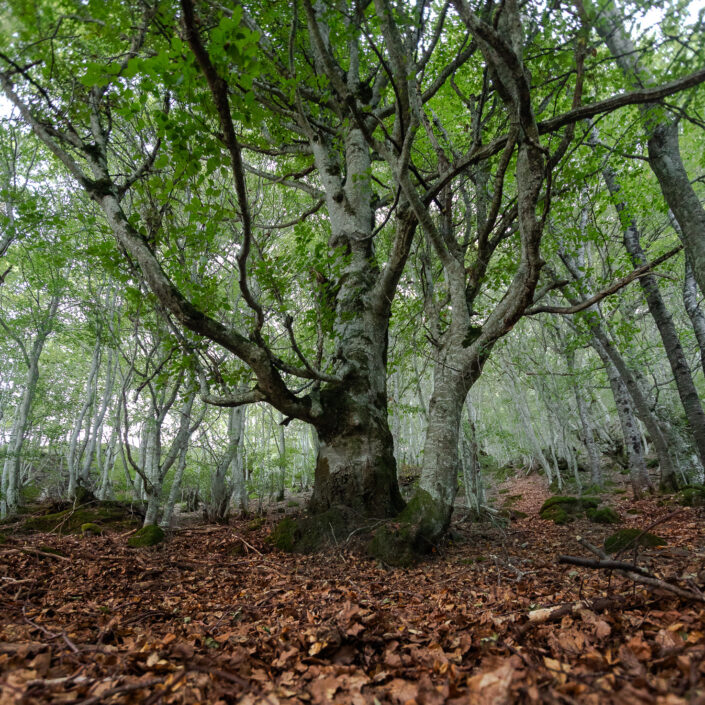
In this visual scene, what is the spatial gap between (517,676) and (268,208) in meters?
11.3

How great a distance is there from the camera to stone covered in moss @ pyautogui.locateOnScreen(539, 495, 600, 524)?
7688 mm

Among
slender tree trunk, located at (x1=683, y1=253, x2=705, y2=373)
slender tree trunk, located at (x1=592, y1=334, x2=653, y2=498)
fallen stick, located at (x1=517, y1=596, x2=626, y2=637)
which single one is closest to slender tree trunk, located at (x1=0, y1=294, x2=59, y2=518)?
fallen stick, located at (x1=517, y1=596, x2=626, y2=637)

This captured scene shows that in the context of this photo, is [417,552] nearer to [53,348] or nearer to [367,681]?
[367,681]

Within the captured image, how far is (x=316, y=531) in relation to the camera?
4.49m

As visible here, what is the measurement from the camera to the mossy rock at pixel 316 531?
4.35 meters

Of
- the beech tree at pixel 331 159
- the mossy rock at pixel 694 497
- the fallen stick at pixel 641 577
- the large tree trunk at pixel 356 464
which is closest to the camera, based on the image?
the fallen stick at pixel 641 577

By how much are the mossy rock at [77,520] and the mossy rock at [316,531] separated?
4430mm

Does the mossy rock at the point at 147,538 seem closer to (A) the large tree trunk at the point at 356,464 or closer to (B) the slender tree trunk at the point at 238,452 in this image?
(A) the large tree trunk at the point at 356,464

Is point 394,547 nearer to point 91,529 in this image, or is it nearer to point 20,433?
point 91,529

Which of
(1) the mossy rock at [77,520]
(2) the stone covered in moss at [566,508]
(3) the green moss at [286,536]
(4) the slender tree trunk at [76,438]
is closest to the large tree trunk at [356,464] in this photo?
(3) the green moss at [286,536]

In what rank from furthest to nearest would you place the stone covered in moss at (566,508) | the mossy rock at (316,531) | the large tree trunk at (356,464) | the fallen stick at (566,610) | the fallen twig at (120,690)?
the stone covered in moss at (566,508)
the large tree trunk at (356,464)
the mossy rock at (316,531)
the fallen stick at (566,610)
the fallen twig at (120,690)

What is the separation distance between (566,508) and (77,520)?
1026 cm

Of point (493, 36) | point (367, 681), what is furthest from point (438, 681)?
point (493, 36)

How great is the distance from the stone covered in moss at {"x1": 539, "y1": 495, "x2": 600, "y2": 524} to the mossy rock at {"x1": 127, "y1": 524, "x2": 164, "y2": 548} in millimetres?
7272
